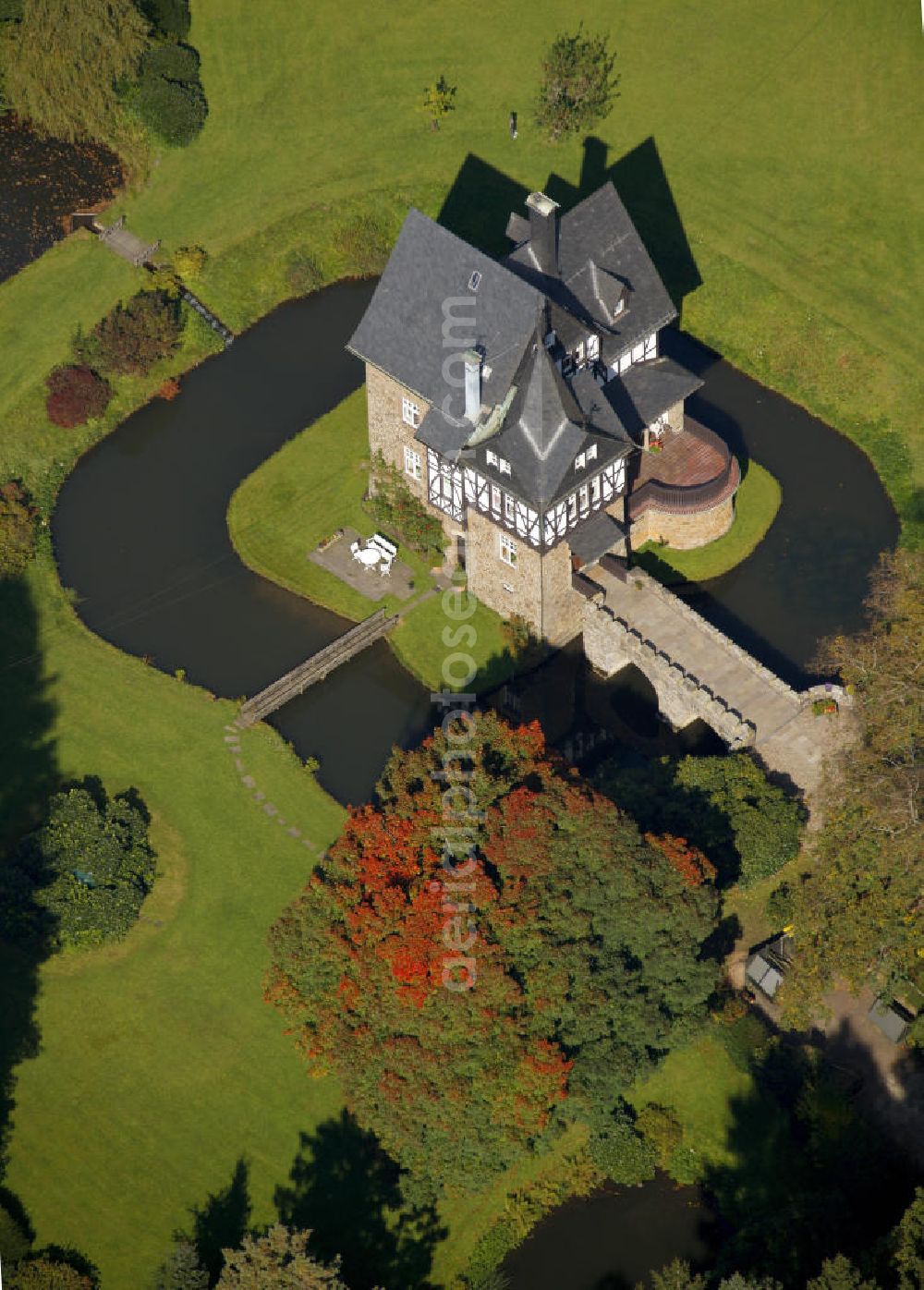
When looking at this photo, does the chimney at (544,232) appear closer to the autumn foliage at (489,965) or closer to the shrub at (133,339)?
the shrub at (133,339)

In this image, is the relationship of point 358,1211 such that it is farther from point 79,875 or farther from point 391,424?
point 391,424

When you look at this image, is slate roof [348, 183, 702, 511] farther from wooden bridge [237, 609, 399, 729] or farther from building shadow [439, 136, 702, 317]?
building shadow [439, 136, 702, 317]

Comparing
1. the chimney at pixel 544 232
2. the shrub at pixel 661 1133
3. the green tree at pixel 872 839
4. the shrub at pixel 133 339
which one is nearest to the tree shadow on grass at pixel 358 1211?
the shrub at pixel 661 1133

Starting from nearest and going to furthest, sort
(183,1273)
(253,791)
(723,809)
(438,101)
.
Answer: (183,1273) < (723,809) < (253,791) < (438,101)

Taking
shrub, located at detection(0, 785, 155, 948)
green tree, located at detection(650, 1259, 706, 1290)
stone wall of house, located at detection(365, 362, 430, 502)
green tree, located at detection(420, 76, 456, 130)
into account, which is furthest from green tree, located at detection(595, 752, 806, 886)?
green tree, located at detection(420, 76, 456, 130)

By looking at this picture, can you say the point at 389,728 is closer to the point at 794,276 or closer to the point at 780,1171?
the point at 780,1171

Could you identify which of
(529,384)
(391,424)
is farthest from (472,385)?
(391,424)

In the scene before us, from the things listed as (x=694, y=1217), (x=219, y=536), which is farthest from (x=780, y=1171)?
(x=219, y=536)
